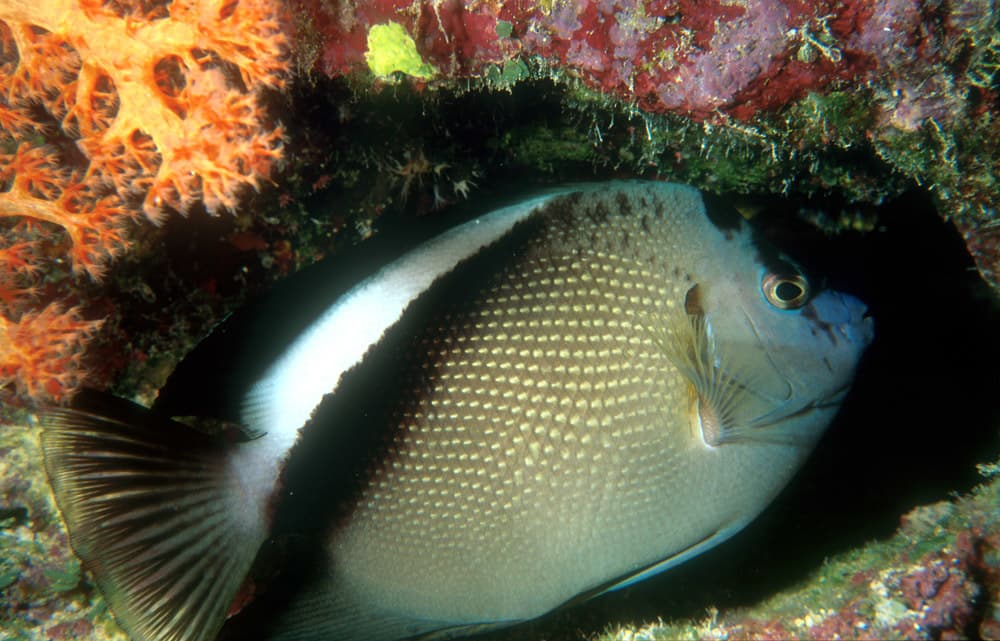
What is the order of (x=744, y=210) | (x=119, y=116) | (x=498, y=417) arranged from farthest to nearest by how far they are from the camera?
1. (x=744, y=210)
2. (x=498, y=417)
3. (x=119, y=116)

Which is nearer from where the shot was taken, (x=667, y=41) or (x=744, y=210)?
(x=667, y=41)

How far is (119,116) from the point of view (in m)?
1.64

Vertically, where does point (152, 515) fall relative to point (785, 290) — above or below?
below

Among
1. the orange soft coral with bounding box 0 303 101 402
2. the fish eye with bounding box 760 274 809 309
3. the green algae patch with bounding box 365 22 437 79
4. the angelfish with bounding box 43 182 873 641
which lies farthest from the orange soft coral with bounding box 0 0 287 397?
the fish eye with bounding box 760 274 809 309

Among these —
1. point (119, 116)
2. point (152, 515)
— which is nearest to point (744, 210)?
point (119, 116)

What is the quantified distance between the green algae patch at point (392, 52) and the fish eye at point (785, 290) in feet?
4.28

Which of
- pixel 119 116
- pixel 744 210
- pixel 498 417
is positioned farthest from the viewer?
pixel 744 210

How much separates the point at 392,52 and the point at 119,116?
818 mm

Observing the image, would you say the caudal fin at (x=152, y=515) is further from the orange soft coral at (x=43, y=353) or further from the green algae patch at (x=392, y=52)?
the green algae patch at (x=392, y=52)

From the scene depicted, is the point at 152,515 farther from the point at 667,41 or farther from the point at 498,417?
the point at 667,41

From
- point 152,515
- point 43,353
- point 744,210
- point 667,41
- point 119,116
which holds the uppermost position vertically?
point 119,116

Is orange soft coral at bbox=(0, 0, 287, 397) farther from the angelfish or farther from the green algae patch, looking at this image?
the angelfish

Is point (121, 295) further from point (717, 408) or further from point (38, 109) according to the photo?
point (717, 408)

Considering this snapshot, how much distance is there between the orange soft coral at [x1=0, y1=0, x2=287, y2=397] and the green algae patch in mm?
284
